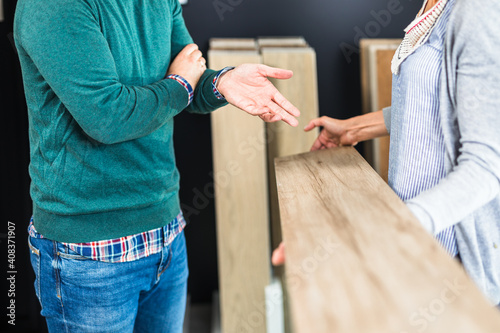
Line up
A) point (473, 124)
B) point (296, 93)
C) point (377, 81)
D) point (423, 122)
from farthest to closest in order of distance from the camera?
point (377, 81) → point (296, 93) → point (423, 122) → point (473, 124)

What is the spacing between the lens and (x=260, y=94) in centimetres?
127

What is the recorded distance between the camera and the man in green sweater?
1.04 metres

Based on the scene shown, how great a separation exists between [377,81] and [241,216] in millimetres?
915

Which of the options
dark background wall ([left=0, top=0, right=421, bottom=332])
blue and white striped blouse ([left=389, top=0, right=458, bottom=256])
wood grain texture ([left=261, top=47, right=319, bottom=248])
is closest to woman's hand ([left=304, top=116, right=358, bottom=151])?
blue and white striped blouse ([left=389, top=0, right=458, bottom=256])

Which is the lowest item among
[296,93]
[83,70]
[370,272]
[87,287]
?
[87,287]

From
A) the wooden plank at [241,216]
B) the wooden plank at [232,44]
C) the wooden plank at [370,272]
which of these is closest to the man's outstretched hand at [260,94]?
the wooden plank at [370,272]

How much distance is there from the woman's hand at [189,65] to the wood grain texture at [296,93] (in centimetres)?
88

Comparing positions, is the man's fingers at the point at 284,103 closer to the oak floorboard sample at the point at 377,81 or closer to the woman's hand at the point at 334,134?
the woman's hand at the point at 334,134

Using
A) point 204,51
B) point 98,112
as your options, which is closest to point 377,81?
point 204,51

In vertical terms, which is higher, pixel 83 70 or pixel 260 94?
pixel 83 70

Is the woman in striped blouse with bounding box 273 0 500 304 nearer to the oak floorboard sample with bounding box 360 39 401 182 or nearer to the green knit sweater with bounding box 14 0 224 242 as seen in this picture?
the green knit sweater with bounding box 14 0 224 242

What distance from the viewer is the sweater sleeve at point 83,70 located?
1.02 meters

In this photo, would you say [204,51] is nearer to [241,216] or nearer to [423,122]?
[241,216]

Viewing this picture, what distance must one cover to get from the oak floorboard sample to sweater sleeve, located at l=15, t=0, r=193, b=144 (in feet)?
4.92
